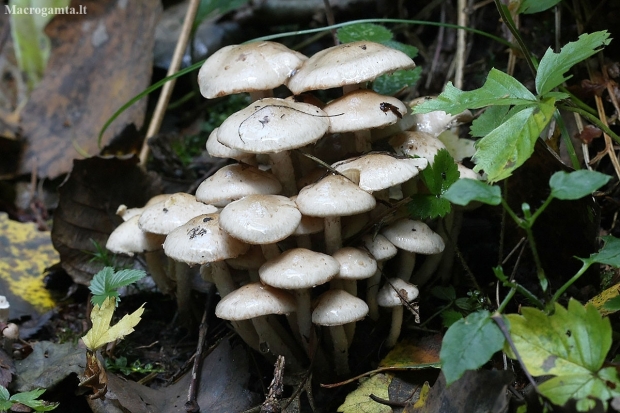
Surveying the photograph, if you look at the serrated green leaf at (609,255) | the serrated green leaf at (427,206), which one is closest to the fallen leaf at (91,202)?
the serrated green leaf at (427,206)

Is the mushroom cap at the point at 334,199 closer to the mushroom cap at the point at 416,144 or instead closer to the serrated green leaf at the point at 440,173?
the serrated green leaf at the point at 440,173

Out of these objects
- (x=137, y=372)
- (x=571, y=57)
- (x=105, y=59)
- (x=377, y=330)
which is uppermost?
(x=571, y=57)

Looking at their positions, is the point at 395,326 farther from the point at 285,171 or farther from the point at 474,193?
the point at 474,193

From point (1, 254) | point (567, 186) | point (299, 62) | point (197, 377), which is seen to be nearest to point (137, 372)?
point (197, 377)

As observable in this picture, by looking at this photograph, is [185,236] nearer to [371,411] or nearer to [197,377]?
[197,377]

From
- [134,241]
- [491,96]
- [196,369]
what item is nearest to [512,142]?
[491,96]

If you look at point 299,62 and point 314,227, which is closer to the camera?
point 314,227

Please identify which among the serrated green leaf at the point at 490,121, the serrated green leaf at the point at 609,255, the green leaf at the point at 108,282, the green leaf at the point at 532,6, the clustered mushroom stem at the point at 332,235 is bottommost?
the green leaf at the point at 108,282
